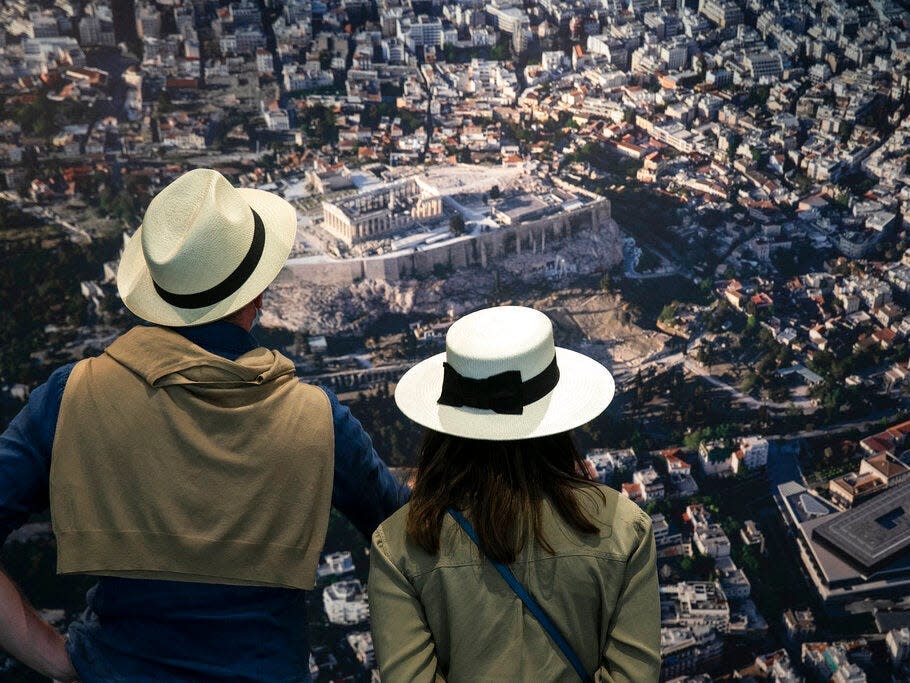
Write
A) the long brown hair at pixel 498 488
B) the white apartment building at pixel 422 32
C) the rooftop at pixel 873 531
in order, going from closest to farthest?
the long brown hair at pixel 498 488 → the rooftop at pixel 873 531 → the white apartment building at pixel 422 32

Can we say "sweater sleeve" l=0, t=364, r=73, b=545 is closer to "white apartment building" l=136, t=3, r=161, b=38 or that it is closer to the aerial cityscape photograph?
the aerial cityscape photograph

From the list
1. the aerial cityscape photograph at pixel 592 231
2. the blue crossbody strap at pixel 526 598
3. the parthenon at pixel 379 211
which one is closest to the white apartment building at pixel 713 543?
the aerial cityscape photograph at pixel 592 231

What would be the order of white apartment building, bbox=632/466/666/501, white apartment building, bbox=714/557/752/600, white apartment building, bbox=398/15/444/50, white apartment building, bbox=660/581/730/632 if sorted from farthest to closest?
white apartment building, bbox=398/15/444/50
white apartment building, bbox=632/466/666/501
white apartment building, bbox=714/557/752/600
white apartment building, bbox=660/581/730/632

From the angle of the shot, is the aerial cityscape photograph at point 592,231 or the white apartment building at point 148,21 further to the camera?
the white apartment building at point 148,21

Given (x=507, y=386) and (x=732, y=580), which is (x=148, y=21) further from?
(x=507, y=386)

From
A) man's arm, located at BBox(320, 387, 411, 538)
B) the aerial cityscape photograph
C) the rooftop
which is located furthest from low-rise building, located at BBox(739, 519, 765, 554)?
man's arm, located at BBox(320, 387, 411, 538)

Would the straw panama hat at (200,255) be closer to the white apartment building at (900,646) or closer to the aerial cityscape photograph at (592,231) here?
the aerial cityscape photograph at (592,231)

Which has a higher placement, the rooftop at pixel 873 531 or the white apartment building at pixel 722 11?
the white apartment building at pixel 722 11
